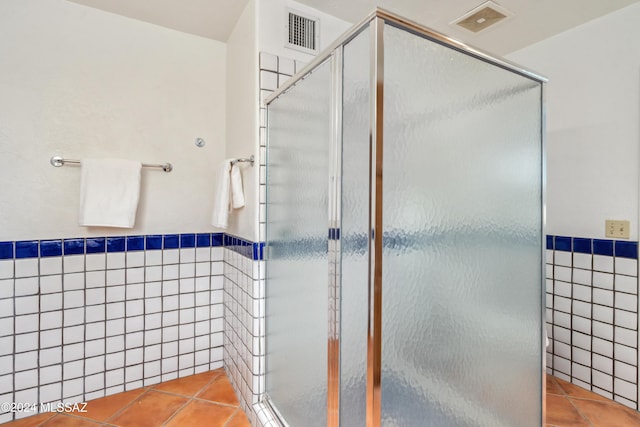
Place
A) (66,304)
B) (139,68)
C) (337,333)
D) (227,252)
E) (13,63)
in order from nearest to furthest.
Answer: (337,333)
(13,63)
(66,304)
(139,68)
(227,252)

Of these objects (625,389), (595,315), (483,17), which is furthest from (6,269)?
(625,389)

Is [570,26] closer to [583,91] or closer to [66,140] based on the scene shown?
[583,91]

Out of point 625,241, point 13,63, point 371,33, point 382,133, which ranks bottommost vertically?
point 625,241

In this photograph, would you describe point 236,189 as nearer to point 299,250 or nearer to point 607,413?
point 299,250

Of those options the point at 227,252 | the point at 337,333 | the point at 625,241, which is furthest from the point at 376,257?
the point at 625,241

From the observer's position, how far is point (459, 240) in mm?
999

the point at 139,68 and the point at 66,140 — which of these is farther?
the point at 139,68

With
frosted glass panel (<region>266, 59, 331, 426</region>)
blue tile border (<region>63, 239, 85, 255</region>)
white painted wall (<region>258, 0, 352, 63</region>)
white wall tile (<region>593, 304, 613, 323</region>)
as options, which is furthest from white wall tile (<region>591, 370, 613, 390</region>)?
blue tile border (<region>63, 239, 85, 255</region>)

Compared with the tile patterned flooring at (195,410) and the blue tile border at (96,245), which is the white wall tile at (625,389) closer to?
the tile patterned flooring at (195,410)

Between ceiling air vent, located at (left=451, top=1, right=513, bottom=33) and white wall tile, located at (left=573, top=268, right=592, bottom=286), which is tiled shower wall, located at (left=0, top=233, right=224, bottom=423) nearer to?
ceiling air vent, located at (left=451, top=1, right=513, bottom=33)

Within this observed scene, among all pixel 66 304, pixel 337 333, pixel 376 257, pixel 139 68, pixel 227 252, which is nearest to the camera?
pixel 376 257

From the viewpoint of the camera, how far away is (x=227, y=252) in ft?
6.29

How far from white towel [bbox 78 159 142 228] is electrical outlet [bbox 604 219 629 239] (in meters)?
2.48

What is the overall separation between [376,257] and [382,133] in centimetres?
32
